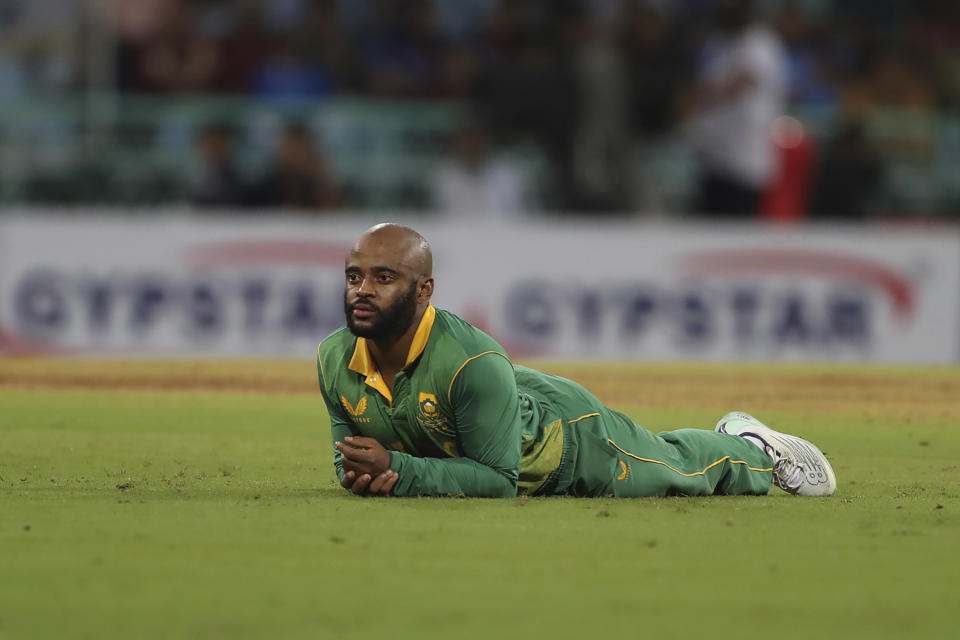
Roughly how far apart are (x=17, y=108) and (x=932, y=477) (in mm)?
12196

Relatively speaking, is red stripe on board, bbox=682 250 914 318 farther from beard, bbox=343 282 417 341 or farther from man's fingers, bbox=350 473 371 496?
beard, bbox=343 282 417 341

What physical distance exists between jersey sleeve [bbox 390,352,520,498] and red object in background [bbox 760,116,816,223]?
11.2 metres

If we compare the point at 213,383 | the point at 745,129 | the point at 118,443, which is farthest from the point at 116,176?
the point at 118,443

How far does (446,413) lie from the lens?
644 centimetres

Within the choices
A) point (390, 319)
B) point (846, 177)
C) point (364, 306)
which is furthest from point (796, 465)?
point (846, 177)

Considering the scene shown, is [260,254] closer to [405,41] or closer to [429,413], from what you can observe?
[405,41]

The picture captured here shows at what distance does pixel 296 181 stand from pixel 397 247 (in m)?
10.6

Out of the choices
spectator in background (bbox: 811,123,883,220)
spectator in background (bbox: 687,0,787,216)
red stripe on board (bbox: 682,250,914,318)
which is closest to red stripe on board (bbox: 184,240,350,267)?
red stripe on board (bbox: 682,250,914,318)

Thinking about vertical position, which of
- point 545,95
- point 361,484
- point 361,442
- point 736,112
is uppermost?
point 545,95

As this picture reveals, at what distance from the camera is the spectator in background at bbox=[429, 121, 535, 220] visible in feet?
56.7

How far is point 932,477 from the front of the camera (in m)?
8.14

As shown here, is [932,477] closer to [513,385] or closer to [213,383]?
[513,385]

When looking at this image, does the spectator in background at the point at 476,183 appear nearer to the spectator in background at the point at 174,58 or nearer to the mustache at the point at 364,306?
the spectator in background at the point at 174,58

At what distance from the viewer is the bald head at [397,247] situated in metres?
6.35
